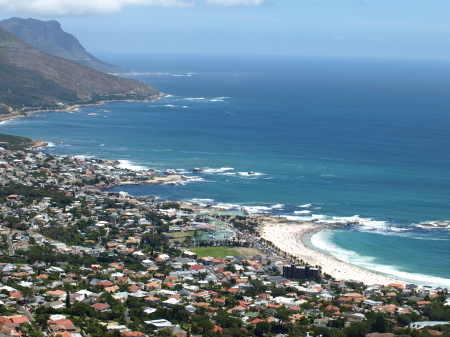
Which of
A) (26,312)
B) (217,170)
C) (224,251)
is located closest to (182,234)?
(224,251)

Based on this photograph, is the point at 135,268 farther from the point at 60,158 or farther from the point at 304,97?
the point at 304,97

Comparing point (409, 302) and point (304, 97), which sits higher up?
point (304, 97)

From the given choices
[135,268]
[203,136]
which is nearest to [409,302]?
[135,268]

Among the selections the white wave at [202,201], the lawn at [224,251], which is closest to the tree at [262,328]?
the lawn at [224,251]

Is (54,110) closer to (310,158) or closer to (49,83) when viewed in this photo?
(49,83)

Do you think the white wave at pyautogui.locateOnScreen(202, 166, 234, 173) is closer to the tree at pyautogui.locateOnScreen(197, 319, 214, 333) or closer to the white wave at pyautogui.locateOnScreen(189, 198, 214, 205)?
the white wave at pyautogui.locateOnScreen(189, 198, 214, 205)

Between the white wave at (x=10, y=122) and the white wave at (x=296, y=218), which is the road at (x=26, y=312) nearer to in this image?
the white wave at (x=296, y=218)
